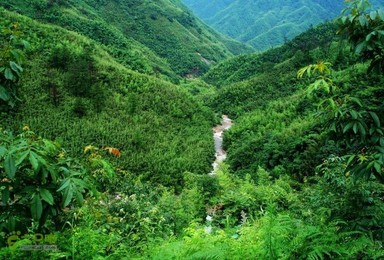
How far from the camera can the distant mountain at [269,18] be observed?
148m

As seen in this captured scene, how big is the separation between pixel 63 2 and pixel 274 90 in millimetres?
29348

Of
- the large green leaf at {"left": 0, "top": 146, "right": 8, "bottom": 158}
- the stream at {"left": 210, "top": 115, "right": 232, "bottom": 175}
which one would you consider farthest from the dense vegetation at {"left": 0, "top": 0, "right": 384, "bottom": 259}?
the stream at {"left": 210, "top": 115, "right": 232, "bottom": 175}

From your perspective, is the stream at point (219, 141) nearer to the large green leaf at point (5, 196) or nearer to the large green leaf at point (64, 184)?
the large green leaf at point (64, 184)

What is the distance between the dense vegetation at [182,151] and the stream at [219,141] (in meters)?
0.51

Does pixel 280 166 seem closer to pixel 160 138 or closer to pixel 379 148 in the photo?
pixel 160 138

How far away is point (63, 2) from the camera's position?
45375mm

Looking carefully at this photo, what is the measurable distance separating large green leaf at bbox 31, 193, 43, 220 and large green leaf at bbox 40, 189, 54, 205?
1.2 inches

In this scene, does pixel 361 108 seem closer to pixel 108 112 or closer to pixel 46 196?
pixel 46 196

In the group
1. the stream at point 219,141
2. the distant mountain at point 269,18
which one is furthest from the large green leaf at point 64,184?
the distant mountain at point 269,18

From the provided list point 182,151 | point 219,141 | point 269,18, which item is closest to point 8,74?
point 182,151

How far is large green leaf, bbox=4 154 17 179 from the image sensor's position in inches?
86.3

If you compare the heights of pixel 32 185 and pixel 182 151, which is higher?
pixel 182 151

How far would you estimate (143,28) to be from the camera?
6391cm

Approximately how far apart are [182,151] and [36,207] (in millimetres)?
18241
